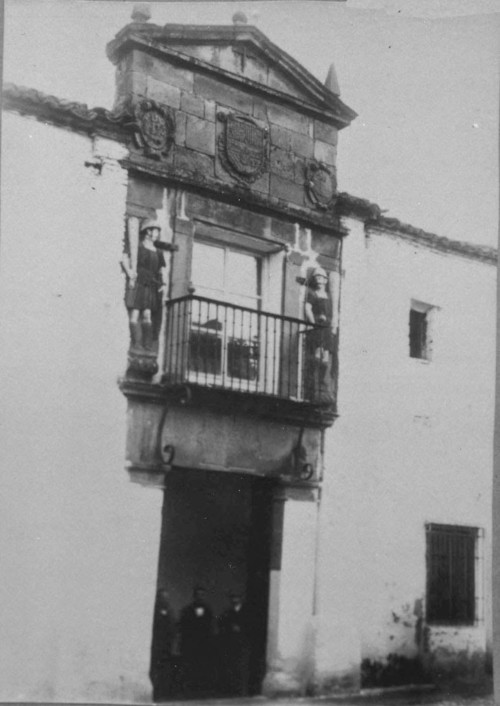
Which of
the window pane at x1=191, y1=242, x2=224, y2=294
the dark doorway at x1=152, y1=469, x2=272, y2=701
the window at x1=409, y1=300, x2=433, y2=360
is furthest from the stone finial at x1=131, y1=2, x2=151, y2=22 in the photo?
the dark doorway at x1=152, y1=469, x2=272, y2=701

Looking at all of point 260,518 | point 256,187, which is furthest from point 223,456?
point 256,187

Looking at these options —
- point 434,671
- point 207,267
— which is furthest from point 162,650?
point 207,267

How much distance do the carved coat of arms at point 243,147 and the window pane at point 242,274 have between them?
470 mm

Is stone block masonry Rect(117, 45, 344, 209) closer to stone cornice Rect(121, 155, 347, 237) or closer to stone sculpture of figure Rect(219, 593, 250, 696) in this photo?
stone cornice Rect(121, 155, 347, 237)

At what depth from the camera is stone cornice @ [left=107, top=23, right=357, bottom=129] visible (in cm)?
562

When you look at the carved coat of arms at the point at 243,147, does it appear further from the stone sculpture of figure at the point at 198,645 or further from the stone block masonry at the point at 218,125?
the stone sculpture of figure at the point at 198,645

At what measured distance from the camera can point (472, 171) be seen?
20.7 ft

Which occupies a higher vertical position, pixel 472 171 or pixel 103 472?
pixel 472 171

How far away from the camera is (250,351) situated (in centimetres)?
614

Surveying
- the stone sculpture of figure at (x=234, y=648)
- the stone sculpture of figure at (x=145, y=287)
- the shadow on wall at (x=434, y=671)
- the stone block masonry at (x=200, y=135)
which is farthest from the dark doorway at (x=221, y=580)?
the stone block masonry at (x=200, y=135)

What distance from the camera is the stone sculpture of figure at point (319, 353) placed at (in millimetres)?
6164

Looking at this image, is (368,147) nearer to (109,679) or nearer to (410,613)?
(410,613)

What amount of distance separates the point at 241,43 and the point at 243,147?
590 mm

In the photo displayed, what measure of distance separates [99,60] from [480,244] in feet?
8.43
